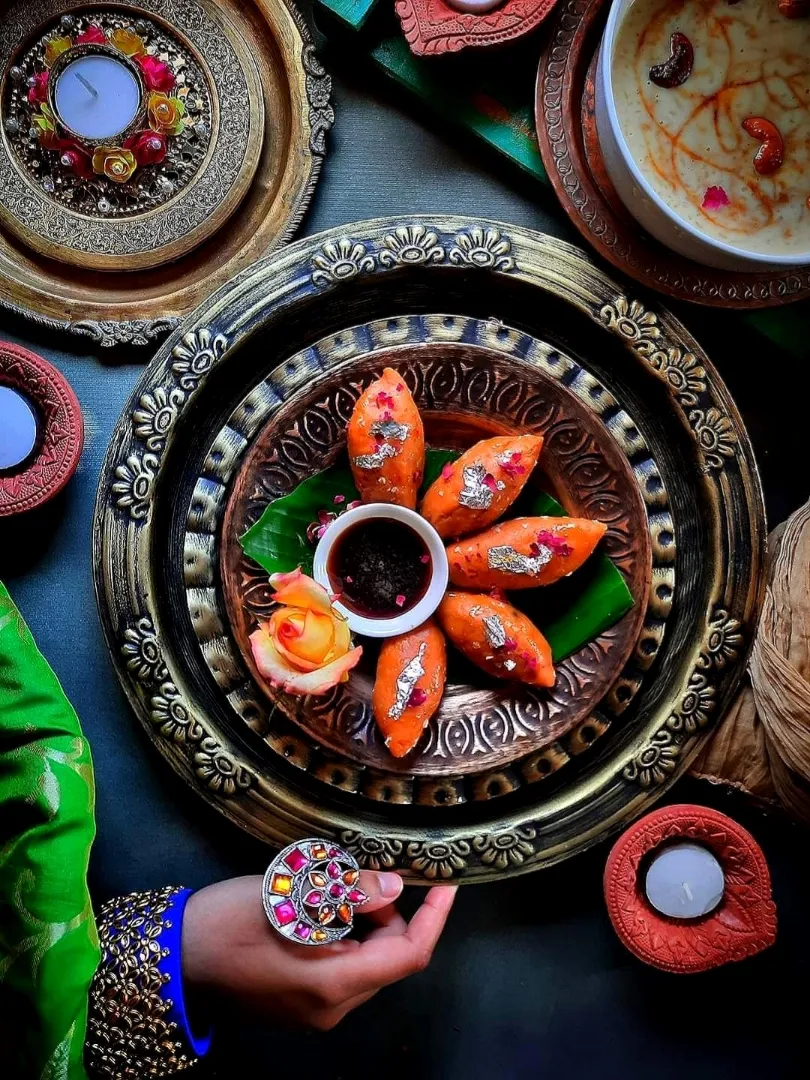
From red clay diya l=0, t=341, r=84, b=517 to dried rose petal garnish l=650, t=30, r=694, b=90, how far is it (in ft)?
2.91

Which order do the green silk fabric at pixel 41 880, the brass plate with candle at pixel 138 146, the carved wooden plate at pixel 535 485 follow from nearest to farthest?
the green silk fabric at pixel 41 880
the carved wooden plate at pixel 535 485
the brass plate with candle at pixel 138 146

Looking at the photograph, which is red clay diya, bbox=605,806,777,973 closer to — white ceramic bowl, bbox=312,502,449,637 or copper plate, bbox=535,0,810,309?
white ceramic bowl, bbox=312,502,449,637

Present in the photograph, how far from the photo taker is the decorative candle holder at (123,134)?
1.25 m

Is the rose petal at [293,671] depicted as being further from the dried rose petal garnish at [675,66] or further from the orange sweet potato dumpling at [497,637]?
the dried rose petal garnish at [675,66]

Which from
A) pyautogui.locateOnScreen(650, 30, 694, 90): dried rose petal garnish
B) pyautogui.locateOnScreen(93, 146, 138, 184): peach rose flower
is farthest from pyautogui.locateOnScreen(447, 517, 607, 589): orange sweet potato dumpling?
pyautogui.locateOnScreen(93, 146, 138, 184): peach rose flower

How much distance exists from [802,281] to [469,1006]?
113cm

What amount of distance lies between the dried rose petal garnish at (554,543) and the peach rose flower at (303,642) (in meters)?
0.27

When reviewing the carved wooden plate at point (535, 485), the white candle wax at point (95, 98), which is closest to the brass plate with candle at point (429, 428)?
the carved wooden plate at point (535, 485)

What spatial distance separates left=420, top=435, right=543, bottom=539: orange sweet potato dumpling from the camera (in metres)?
1.10

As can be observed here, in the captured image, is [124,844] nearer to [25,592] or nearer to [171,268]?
[25,592]

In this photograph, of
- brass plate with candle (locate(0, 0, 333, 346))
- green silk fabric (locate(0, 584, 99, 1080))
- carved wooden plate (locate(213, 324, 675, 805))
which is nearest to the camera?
green silk fabric (locate(0, 584, 99, 1080))

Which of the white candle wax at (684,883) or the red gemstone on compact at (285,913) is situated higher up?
the white candle wax at (684,883)

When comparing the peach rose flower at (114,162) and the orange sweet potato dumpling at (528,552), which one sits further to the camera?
the peach rose flower at (114,162)

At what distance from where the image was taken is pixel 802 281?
3.81ft
